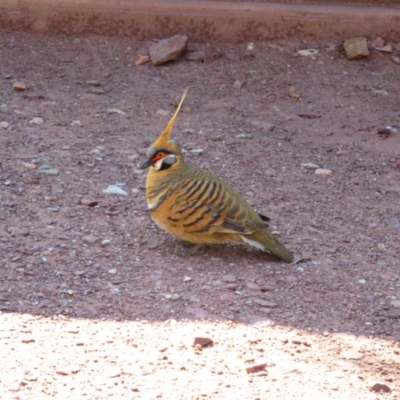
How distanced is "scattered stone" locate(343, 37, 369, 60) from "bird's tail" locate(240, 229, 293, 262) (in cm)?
317

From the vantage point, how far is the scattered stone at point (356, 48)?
7.36m

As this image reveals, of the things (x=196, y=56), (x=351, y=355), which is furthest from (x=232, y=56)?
(x=351, y=355)

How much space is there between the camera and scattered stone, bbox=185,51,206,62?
728 cm

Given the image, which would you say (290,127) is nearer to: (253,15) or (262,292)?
(253,15)

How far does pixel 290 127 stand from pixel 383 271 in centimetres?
203

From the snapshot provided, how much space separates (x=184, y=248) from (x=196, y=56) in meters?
2.85

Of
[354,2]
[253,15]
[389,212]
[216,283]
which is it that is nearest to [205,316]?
[216,283]

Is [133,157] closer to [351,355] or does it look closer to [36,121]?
[36,121]

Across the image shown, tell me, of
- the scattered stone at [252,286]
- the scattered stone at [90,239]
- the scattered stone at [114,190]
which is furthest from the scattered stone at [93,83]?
the scattered stone at [252,286]

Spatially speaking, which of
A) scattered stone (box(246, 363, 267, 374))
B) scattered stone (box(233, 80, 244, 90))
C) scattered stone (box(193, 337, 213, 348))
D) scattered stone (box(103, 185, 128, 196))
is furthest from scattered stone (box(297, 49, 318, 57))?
scattered stone (box(246, 363, 267, 374))

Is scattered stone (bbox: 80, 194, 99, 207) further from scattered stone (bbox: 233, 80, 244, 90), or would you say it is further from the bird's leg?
scattered stone (bbox: 233, 80, 244, 90)

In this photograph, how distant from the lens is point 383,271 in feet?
15.3

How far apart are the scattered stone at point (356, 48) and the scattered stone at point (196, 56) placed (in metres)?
1.19

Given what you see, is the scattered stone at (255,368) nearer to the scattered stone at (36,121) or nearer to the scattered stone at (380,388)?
the scattered stone at (380,388)
